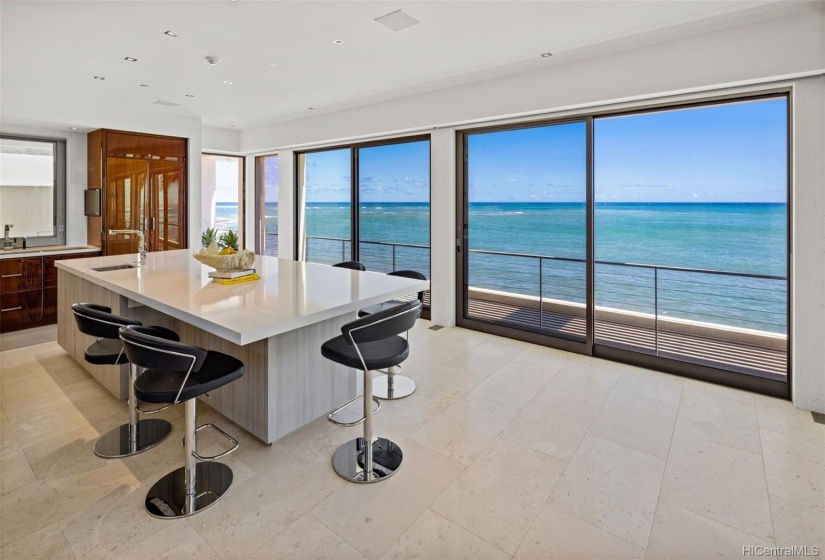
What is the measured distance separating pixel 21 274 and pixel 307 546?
5.35 meters

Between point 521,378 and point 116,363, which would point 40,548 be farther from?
point 521,378

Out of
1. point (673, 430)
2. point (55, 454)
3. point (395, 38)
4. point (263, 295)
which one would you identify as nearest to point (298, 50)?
point (395, 38)

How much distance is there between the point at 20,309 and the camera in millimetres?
4941

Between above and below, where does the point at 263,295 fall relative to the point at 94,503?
above

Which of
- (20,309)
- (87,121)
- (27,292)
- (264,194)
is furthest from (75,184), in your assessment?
(264,194)

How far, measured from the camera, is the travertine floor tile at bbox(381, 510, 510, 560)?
1.68 metres

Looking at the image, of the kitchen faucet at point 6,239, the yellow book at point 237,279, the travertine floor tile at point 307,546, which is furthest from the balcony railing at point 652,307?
the kitchen faucet at point 6,239

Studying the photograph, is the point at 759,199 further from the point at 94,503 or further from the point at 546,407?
the point at 94,503

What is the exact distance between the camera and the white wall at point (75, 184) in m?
5.70

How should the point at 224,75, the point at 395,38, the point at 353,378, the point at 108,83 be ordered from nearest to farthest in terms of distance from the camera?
the point at 353,378 → the point at 395,38 → the point at 224,75 → the point at 108,83

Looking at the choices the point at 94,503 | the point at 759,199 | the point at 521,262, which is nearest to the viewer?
the point at 94,503

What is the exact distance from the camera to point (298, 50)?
3.61 m

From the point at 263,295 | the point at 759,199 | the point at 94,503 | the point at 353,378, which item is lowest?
the point at 94,503

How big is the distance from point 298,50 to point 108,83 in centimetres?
253
